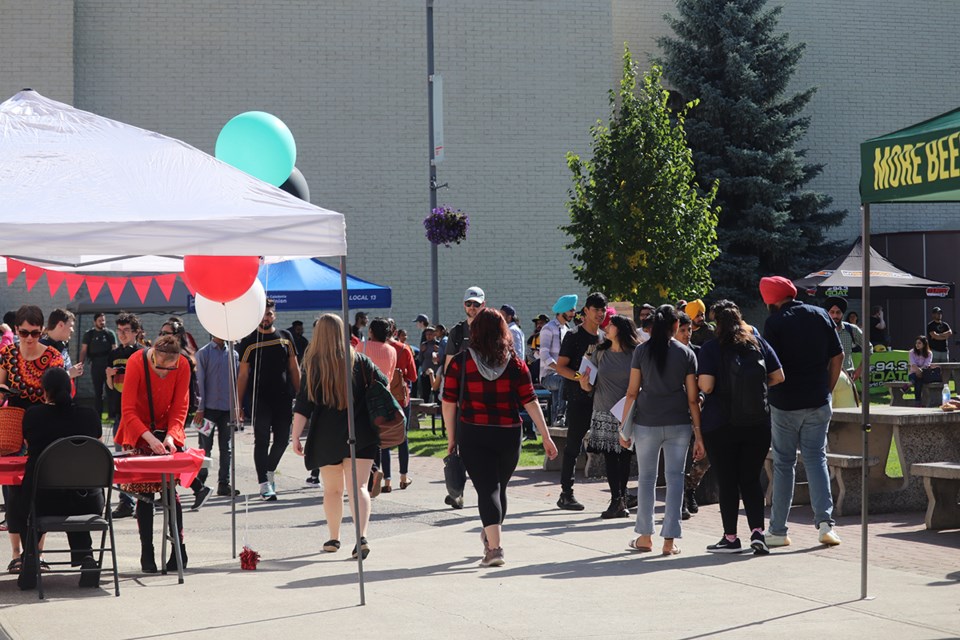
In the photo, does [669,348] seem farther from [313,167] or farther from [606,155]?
[313,167]

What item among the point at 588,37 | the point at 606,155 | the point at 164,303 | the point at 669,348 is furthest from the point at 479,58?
the point at 669,348

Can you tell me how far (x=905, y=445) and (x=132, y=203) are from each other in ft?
22.8

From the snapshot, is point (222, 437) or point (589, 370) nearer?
point (589, 370)

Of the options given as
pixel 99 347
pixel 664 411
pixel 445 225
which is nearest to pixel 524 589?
Answer: pixel 664 411

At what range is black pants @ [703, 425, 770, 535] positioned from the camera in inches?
350

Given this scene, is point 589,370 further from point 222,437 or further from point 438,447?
point 438,447

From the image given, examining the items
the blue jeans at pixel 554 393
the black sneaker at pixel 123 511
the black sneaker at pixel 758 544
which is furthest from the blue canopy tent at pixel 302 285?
the black sneaker at pixel 758 544

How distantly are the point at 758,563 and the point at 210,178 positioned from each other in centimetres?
455

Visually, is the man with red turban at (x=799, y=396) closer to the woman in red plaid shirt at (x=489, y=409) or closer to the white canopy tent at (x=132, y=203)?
the woman in red plaid shirt at (x=489, y=409)

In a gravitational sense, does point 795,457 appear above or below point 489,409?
below

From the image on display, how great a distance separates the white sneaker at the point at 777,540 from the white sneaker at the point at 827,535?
26 cm

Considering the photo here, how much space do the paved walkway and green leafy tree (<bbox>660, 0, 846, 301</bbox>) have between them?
2056 centimetres

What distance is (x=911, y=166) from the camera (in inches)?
256

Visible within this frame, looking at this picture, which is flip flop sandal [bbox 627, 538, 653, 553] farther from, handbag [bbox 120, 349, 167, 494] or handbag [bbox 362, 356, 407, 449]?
handbag [bbox 120, 349, 167, 494]
